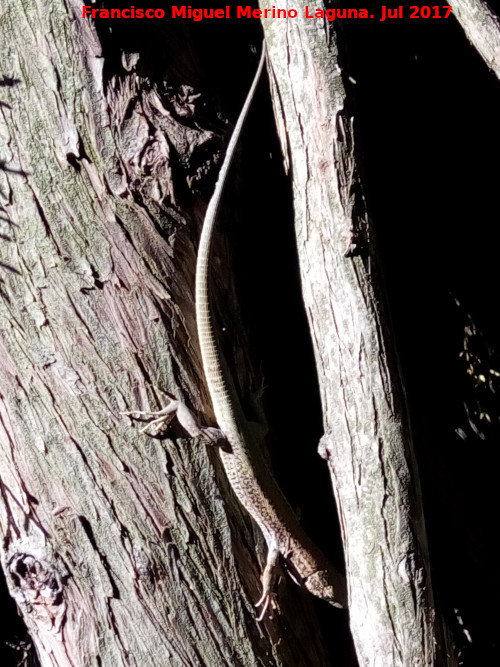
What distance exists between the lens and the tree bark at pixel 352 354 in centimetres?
165

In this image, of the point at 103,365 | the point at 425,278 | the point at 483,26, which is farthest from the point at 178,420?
the point at 483,26

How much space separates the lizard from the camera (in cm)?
183

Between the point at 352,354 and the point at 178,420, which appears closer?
the point at 352,354

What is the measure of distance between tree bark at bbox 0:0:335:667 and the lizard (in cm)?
4

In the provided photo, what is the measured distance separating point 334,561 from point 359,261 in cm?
122

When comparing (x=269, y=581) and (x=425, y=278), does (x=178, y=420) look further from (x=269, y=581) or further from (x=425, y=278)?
(x=425, y=278)

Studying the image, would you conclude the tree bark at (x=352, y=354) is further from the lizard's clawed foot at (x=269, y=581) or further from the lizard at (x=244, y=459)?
→ the lizard's clawed foot at (x=269, y=581)

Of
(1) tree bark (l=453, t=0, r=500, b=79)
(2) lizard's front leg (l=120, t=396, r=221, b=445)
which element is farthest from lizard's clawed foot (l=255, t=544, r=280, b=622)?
(1) tree bark (l=453, t=0, r=500, b=79)

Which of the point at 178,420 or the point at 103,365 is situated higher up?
the point at 103,365

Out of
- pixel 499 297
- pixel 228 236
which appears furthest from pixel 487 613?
pixel 228 236

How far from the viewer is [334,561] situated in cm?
240

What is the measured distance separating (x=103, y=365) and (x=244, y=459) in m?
0.50

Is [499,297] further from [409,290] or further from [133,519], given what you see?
[133,519]

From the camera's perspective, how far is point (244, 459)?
1979 mm
